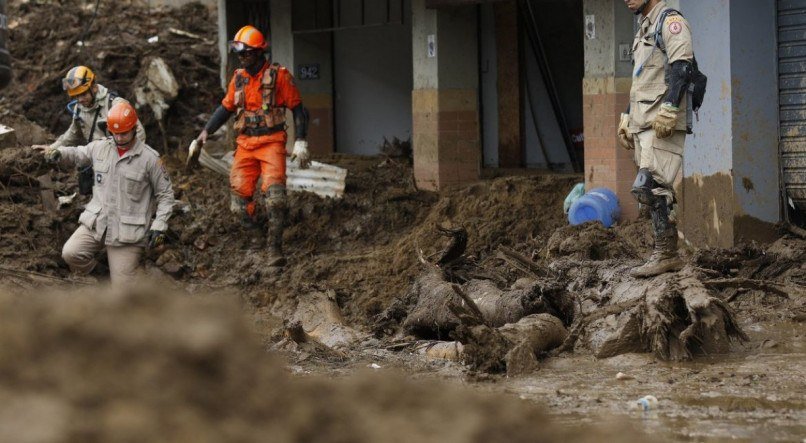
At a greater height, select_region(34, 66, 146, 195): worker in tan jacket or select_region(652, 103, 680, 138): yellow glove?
select_region(34, 66, 146, 195): worker in tan jacket

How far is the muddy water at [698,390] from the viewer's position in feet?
16.7

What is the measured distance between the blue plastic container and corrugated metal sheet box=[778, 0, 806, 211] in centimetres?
184

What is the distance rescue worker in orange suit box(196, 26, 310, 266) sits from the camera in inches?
446

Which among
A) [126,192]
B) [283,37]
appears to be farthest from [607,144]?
[283,37]

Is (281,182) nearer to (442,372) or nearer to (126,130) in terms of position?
(126,130)

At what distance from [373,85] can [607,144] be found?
583cm

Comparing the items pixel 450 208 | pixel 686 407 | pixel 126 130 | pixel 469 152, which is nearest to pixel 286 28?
pixel 469 152

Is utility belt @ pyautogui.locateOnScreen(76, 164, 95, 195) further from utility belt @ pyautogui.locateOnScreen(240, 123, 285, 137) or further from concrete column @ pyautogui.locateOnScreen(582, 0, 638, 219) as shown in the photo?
concrete column @ pyautogui.locateOnScreen(582, 0, 638, 219)

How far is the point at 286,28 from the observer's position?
52.4ft

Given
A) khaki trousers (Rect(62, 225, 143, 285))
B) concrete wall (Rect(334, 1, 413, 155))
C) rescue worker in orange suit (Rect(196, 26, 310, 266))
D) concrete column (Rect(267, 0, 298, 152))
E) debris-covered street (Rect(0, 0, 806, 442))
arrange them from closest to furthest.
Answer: debris-covered street (Rect(0, 0, 806, 442)) → khaki trousers (Rect(62, 225, 143, 285)) → rescue worker in orange suit (Rect(196, 26, 310, 266)) → concrete column (Rect(267, 0, 298, 152)) → concrete wall (Rect(334, 1, 413, 155))

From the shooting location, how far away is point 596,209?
34.5 ft

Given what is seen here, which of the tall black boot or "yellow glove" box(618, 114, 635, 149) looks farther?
"yellow glove" box(618, 114, 635, 149)

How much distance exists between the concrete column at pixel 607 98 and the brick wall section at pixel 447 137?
222 cm

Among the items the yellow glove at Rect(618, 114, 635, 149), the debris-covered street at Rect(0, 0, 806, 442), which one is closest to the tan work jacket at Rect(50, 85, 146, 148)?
the debris-covered street at Rect(0, 0, 806, 442)
